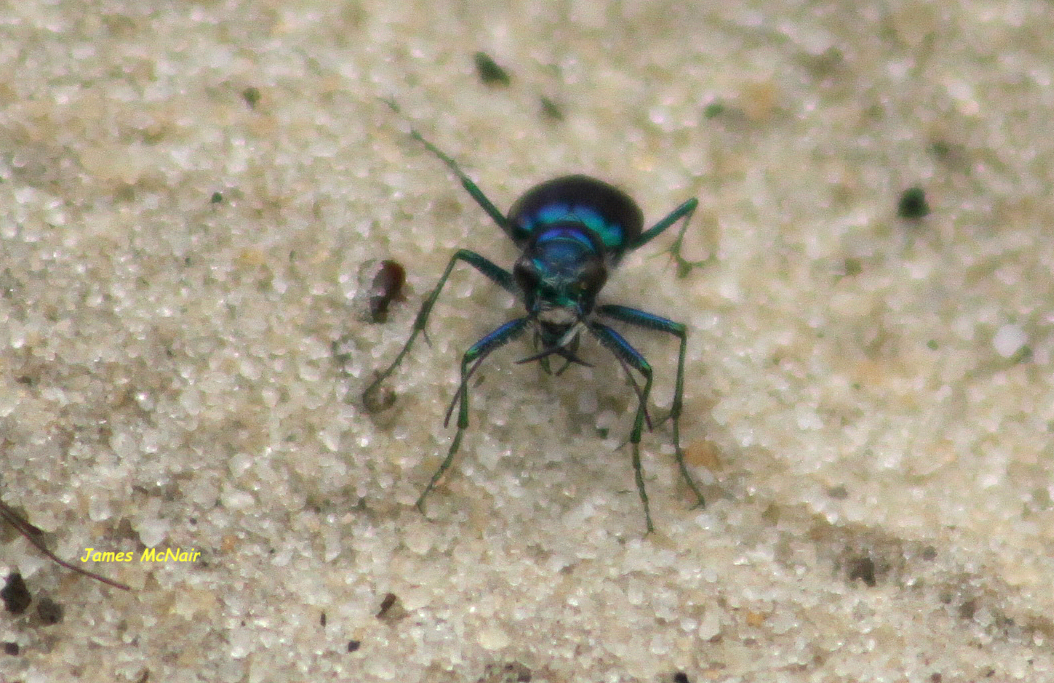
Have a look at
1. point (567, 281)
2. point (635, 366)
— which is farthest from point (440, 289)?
point (635, 366)

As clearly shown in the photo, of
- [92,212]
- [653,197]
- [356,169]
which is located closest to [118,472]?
[92,212]

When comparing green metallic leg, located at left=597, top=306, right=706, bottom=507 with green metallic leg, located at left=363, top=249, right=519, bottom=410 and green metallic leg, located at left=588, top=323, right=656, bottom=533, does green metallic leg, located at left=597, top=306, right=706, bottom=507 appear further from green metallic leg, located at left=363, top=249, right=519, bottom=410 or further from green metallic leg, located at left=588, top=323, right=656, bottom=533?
green metallic leg, located at left=363, top=249, right=519, bottom=410

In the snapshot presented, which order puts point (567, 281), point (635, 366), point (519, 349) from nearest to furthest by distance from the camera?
1. point (567, 281)
2. point (635, 366)
3. point (519, 349)

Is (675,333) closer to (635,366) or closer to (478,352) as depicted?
(635,366)

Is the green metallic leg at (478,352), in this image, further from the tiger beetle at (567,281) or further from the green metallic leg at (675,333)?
the green metallic leg at (675,333)

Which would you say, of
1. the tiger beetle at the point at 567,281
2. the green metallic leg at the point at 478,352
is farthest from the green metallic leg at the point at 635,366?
the green metallic leg at the point at 478,352

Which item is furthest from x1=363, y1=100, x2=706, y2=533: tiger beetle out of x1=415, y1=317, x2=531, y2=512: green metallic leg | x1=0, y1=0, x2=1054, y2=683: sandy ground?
x1=0, y1=0, x2=1054, y2=683: sandy ground
